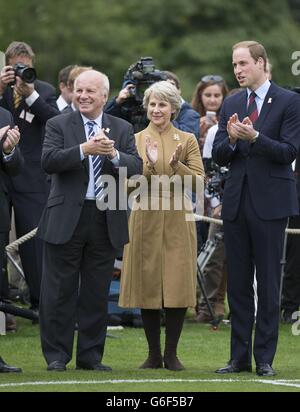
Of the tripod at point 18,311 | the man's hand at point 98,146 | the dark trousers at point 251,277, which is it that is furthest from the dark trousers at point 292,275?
the man's hand at point 98,146

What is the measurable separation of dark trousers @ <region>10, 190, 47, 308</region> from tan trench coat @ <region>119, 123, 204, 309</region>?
2.45 m

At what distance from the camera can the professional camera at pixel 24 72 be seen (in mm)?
12492

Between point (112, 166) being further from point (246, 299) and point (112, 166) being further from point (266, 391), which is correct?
point (266, 391)

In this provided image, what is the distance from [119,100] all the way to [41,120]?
79cm

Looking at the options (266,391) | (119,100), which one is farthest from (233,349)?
(119,100)

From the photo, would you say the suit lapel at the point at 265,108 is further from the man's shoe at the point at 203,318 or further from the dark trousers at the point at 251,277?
the man's shoe at the point at 203,318

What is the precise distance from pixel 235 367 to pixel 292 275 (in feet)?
12.7

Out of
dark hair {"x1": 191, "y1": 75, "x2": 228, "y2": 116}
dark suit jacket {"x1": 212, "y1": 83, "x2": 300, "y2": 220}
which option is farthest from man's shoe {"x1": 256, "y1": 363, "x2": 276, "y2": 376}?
dark hair {"x1": 191, "y1": 75, "x2": 228, "y2": 116}

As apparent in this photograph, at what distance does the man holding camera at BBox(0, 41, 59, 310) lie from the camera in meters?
13.0

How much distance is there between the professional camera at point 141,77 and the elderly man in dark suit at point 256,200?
89.8 inches

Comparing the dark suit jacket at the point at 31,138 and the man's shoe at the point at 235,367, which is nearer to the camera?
the man's shoe at the point at 235,367

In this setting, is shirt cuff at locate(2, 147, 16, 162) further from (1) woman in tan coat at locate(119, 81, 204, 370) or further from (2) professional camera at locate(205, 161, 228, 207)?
(2) professional camera at locate(205, 161, 228, 207)

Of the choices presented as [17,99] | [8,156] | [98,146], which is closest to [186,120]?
[17,99]

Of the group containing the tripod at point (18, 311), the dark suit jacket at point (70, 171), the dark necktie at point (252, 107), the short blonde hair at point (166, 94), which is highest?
the short blonde hair at point (166, 94)
